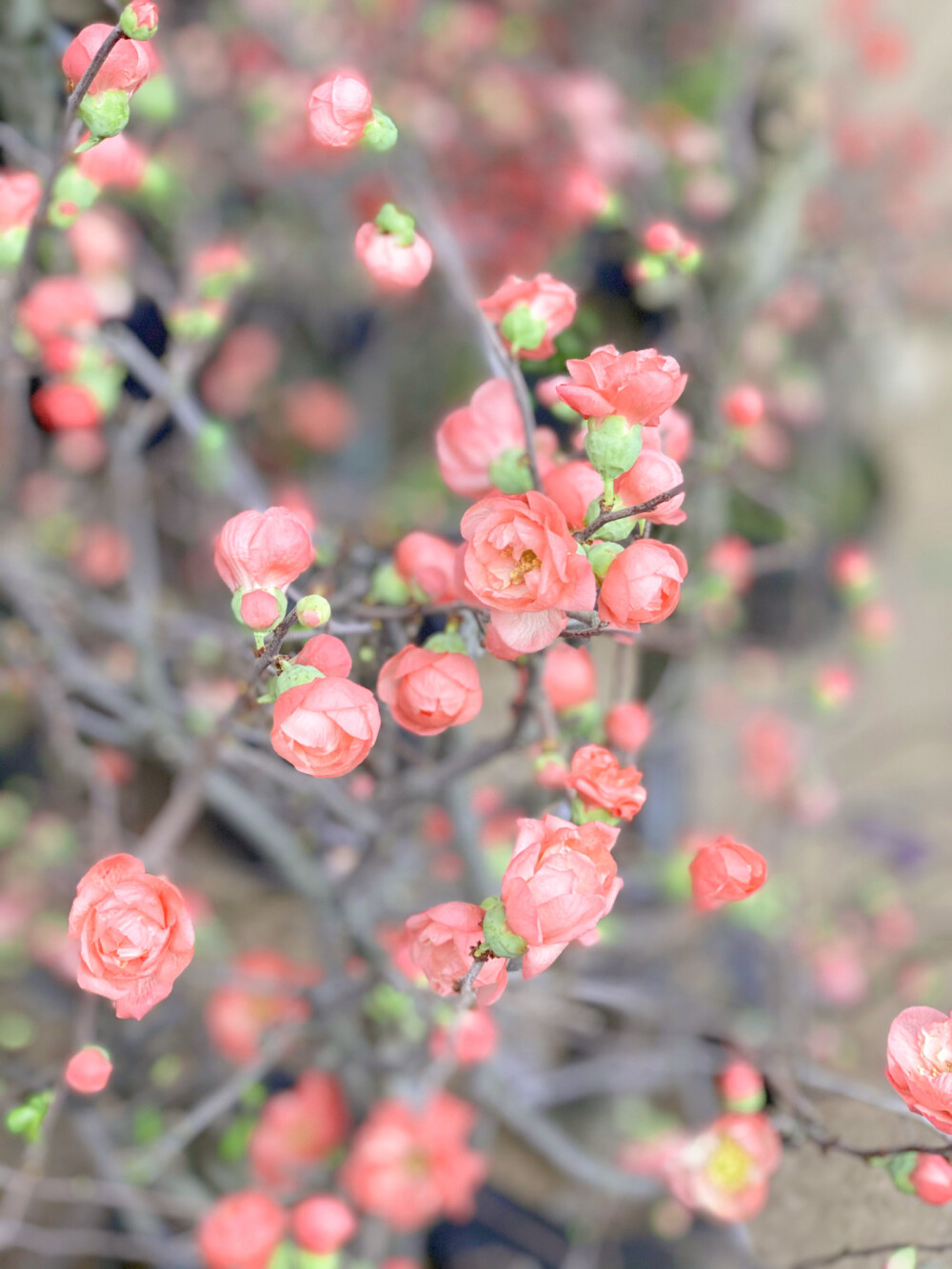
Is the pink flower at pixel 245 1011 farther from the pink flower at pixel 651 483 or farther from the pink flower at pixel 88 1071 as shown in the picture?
the pink flower at pixel 651 483

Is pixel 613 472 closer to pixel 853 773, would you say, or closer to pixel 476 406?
pixel 476 406

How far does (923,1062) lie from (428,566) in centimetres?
26

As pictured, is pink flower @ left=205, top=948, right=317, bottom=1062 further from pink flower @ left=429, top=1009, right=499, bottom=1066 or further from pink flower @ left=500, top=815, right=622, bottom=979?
pink flower @ left=500, top=815, right=622, bottom=979

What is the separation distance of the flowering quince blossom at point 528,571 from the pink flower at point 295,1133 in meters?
0.54

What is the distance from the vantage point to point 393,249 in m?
0.37

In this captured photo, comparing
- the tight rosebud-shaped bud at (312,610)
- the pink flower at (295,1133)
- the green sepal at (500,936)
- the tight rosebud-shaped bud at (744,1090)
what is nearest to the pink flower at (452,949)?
the green sepal at (500,936)

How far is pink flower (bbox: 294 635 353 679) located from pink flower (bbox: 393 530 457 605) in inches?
2.6

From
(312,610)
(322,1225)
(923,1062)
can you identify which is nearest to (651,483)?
(312,610)

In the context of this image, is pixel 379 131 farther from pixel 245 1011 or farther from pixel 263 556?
pixel 245 1011

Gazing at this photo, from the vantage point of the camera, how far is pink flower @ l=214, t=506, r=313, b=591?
313mm

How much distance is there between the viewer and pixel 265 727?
0.39 metres

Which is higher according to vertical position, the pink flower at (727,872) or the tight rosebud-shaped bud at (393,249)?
the tight rosebud-shaped bud at (393,249)

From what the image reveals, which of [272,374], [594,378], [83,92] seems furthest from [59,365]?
[272,374]

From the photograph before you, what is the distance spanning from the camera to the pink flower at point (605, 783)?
353 millimetres
